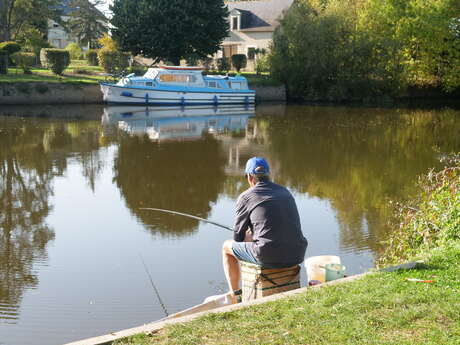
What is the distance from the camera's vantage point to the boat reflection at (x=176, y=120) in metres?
21.0

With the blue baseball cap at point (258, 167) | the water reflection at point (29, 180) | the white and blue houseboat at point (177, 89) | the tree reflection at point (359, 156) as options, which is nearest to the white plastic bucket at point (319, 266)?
the blue baseball cap at point (258, 167)

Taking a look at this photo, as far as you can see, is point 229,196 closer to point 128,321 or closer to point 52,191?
point 52,191

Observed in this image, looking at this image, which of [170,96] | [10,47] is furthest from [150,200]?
[10,47]

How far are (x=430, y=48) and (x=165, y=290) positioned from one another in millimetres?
33192

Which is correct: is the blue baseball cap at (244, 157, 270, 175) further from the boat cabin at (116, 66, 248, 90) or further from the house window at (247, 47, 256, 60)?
the house window at (247, 47, 256, 60)

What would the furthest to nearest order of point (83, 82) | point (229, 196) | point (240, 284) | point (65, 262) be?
point (83, 82), point (229, 196), point (65, 262), point (240, 284)

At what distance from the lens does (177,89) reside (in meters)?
31.4

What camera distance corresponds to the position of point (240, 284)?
5.91m

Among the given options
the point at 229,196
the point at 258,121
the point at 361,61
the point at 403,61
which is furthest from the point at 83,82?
the point at 229,196

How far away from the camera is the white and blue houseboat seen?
30.5m

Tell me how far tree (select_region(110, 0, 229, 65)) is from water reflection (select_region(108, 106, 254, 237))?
355 inches

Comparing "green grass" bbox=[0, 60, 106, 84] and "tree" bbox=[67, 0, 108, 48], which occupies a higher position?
"tree" bbox=[67, 0, 108, 48]

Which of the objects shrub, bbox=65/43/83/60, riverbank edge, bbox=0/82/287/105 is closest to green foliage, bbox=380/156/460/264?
riverbank edge, bbox=0/82/287/105

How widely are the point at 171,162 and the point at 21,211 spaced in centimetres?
532
